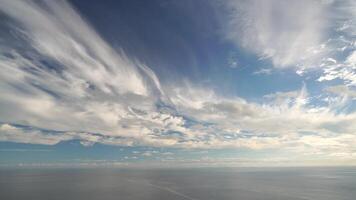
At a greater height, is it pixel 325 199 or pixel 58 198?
pixel 325 199

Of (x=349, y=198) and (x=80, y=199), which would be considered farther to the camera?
(x=349, y=198)

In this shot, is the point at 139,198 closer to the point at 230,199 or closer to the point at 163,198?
the point at 163,198

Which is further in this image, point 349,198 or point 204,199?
point 349,198

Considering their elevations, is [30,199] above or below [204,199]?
below

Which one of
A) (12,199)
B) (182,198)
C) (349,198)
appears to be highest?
(349,198)

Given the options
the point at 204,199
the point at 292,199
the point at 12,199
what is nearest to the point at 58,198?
the point at 12,199

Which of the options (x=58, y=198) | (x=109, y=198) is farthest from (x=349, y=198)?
(x=58, y=198)

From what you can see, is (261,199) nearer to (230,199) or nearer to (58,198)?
(230,199)
